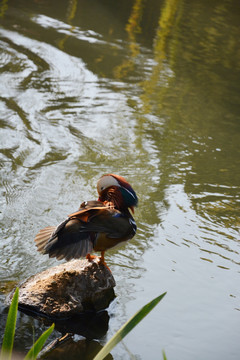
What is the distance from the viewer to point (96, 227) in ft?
8.46

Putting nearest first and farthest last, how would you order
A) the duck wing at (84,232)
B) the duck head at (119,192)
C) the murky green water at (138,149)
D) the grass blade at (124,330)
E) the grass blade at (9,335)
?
the grass blade at (124,330), the grass blade at (9,335), the duck wing at (84,232), the duck head at (119,192), the murky green water at (138,149)

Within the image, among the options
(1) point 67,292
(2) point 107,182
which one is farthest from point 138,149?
(1) point 67,292

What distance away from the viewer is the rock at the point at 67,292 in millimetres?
2711

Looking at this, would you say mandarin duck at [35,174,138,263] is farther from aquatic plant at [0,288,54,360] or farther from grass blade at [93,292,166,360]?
grass blade at [93,292,166,360]

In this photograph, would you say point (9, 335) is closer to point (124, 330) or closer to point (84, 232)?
point (124, 330)

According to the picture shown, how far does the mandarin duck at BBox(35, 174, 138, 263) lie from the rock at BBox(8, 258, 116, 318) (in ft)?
0.57

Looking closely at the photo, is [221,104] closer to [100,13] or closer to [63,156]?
[63,156]

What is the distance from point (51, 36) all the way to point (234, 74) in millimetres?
2484

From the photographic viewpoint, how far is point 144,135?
527 cm

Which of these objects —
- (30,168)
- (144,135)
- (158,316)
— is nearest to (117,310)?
(158,316)

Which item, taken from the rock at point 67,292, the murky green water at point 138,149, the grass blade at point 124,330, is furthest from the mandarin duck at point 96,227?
the grass blade at point 124,330

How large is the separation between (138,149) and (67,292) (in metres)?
2.47

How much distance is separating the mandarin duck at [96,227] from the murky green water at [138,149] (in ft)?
1.40

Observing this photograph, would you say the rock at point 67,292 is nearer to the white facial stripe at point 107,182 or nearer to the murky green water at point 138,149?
the murky green water at point 138,149
